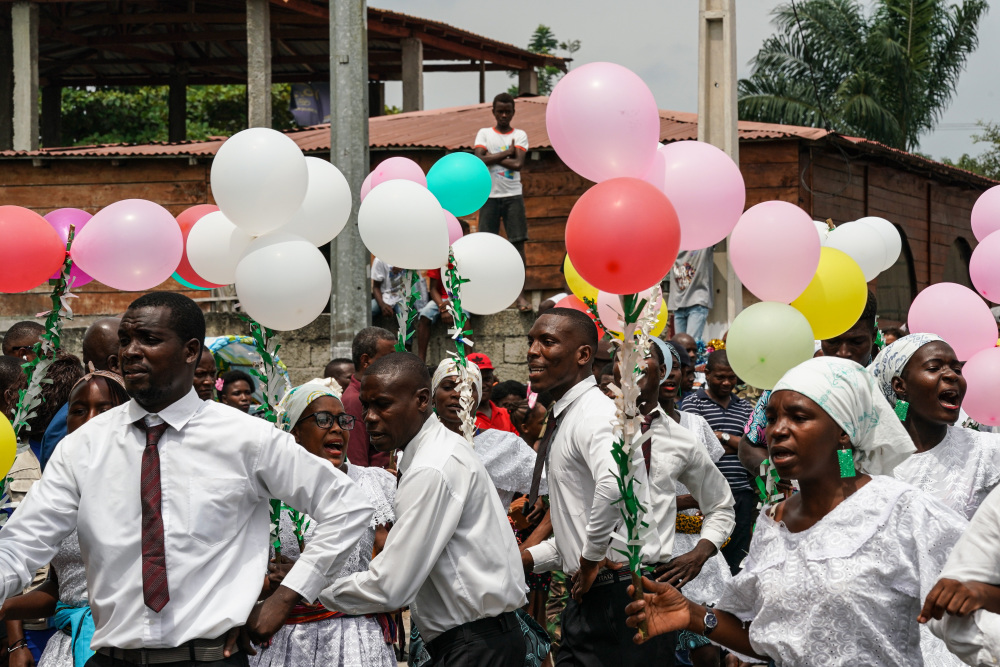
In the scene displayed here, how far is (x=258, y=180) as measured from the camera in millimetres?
4695

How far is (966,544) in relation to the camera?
275cm

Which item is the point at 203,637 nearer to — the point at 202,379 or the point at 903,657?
the point at 903,657

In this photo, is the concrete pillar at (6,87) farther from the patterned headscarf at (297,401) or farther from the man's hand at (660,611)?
the man's hand at (660,611)

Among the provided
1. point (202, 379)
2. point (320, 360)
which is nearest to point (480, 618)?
point (202, 379)

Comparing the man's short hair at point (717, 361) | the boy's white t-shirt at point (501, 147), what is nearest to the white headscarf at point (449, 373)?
the man's short hair at point (717, 361)

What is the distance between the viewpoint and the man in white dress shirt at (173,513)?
3236mm

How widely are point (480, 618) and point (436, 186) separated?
→ 10.1ft

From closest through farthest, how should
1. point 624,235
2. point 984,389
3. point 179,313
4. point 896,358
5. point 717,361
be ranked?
point 179,313, point 624,235, point 896,358, point 984,389, point 717,361

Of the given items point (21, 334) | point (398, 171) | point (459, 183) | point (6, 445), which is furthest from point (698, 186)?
point (21, 334)

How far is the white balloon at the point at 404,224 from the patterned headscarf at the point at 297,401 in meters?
0.98

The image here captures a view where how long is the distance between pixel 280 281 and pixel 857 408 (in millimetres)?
2444

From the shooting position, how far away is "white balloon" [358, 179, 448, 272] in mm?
5461

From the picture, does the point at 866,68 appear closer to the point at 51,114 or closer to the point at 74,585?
the point at 51,114

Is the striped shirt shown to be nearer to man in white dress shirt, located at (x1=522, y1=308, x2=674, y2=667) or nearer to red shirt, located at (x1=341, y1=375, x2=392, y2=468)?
red shirt, located at (x1=341, y1=375, x2=392, y2=468)
